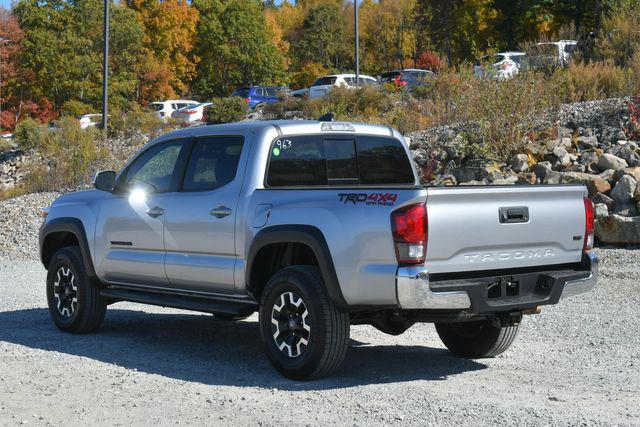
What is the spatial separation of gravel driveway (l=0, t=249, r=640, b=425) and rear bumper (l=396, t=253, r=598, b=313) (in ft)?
2.01

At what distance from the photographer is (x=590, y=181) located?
1509 cm

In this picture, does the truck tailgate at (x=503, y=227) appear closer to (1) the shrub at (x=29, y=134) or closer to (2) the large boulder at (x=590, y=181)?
(2) the large boulder at (x=590, y=181)

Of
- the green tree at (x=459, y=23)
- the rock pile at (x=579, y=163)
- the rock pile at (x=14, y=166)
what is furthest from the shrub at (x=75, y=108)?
the rock pile at (x=579, y=163)

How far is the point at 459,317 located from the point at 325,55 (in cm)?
7357

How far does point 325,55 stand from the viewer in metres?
79.0

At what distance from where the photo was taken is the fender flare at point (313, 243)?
6.66 m

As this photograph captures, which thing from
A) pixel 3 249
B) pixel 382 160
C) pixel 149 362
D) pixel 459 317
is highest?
pixel 382 160

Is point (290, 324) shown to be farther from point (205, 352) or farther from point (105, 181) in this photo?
point (105, 181)

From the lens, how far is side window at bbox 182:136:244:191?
7.77m

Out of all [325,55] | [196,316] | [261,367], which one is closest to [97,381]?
[261,367]

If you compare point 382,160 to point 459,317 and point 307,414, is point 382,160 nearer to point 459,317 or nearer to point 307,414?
point 459,317

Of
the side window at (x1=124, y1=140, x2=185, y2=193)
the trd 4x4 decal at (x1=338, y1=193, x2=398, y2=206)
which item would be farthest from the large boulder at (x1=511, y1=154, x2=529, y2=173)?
the trd 4x4 decal at (x1=338, y1=193, x2=398, y2=206)

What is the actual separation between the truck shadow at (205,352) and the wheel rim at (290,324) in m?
0.25

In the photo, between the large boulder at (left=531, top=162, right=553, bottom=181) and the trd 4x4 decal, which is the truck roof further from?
the large boulder at (left=531, top=162, right=553, bottom=181)
